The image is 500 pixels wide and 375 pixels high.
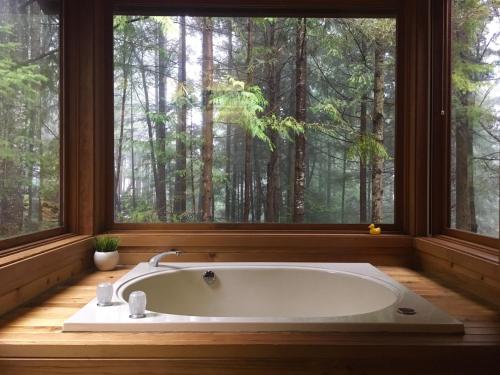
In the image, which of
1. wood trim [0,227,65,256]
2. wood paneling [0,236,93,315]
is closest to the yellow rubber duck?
wood paneling [0,236,93,315]

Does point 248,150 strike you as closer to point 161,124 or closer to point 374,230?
point 161,124

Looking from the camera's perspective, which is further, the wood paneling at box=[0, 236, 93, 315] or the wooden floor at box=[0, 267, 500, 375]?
the wood paneling at box=[0, 236, 93, 315]

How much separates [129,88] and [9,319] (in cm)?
156

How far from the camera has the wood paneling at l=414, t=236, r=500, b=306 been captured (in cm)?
165

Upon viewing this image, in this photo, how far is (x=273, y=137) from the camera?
2561 millimetres

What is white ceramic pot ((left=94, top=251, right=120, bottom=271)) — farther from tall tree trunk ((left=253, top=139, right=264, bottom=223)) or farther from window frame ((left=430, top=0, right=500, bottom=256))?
window frame ((left=430, top=0, right=500, bottom=256))

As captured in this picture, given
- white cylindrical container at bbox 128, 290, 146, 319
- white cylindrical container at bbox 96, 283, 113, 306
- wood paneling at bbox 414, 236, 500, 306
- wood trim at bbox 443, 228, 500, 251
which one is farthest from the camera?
wood trim at bbox 443, 228, 500, 251

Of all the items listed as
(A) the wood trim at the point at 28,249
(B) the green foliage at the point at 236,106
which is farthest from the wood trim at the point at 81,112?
(B) the green foliage at the point at 236,106

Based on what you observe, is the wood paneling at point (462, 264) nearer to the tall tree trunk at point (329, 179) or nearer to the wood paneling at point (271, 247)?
the wood paneling at point (271, 247)

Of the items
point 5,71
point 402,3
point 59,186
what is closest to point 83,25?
point 5,71

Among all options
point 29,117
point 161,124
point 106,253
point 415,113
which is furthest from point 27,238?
point 415,113

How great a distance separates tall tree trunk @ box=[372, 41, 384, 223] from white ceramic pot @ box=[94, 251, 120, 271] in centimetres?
164

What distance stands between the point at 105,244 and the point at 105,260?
0.09m

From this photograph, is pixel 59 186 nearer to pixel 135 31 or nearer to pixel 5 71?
pixel 5 71
